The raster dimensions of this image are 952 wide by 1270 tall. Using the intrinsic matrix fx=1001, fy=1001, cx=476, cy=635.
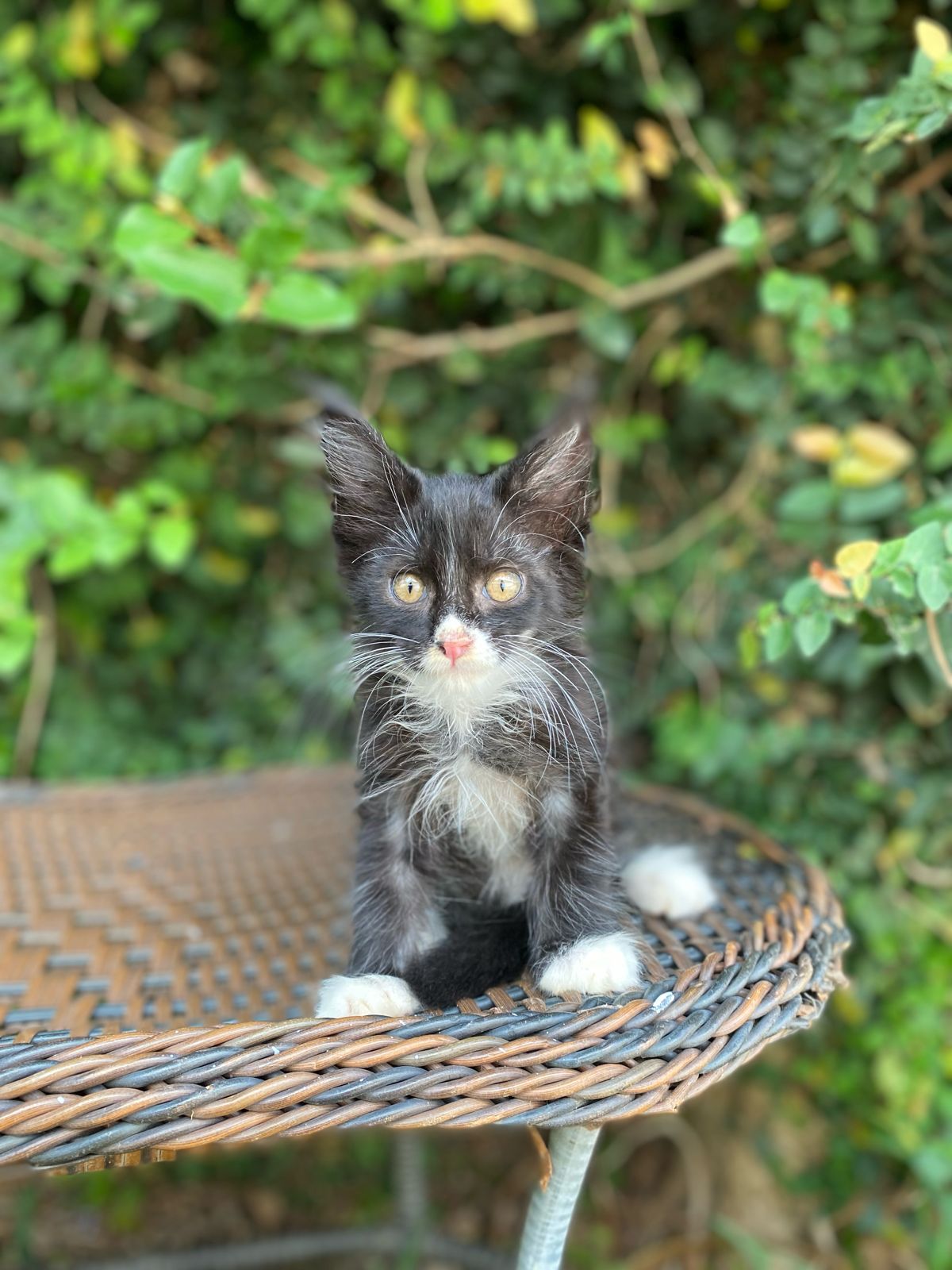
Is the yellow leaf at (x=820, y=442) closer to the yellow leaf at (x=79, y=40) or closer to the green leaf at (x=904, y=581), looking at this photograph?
the green leaf at (x=904, y=581)

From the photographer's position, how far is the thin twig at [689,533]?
84.1 inches

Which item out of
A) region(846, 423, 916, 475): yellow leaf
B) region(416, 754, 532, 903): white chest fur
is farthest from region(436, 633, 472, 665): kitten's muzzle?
region(846, 423, 916, 475): yellow leaf

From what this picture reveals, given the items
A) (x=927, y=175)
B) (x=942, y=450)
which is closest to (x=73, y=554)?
(x=942, y=450)

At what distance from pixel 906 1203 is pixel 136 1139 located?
179 centimetres

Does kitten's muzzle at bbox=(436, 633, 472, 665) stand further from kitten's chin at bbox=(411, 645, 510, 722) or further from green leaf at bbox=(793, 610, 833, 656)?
green leaf at bbox=(793, 610, 833, 656)

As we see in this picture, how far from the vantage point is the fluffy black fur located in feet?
3.60

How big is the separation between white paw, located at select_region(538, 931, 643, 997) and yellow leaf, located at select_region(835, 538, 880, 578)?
511 mm

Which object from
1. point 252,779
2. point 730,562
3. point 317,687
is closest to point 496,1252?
point 252,779

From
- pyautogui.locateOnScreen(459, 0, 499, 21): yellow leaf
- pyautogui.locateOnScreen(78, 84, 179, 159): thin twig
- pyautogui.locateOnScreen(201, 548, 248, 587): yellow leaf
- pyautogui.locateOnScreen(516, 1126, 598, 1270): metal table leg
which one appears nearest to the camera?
pyautogui.locateOnScreen(516, 1126, 598, 1270): metal table leg

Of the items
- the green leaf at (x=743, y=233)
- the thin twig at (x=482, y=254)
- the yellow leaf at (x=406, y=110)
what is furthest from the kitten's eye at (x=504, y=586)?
the yellow leaf at (x=406, y=110)

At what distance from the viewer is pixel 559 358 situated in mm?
2508

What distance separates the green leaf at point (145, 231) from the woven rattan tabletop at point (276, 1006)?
3.41 feet

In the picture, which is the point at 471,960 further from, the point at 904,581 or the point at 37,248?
the point at 37,248

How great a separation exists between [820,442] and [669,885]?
0.90 metres
